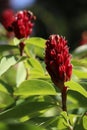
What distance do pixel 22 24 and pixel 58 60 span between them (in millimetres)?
386

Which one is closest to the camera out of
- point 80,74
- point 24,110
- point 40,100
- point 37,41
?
point 24,110

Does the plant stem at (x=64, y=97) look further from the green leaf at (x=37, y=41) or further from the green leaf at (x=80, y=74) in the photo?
the green leaf at (x=37, y=41)

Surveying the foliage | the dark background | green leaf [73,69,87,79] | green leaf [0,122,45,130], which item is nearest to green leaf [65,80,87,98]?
the foliage

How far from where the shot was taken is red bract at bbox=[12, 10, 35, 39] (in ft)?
5.20

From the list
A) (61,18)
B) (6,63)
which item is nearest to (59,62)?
(6,63)

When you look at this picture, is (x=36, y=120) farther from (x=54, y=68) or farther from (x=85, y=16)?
(x=85, y=16)

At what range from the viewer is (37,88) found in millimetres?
1244

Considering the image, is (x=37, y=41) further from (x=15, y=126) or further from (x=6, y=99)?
Answer: (x=15, y=126)

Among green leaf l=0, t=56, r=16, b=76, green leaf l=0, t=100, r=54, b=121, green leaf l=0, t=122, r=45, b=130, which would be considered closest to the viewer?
green leaf l=0, t=122, r=45, b=130

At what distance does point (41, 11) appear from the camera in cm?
996

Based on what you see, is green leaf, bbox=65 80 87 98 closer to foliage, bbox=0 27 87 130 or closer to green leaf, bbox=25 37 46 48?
foliage, bbox=0 27 87 130

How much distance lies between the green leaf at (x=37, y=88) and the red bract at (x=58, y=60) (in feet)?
0.12

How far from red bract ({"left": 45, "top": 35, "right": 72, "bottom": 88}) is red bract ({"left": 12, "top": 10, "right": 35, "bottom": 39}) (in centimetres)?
33

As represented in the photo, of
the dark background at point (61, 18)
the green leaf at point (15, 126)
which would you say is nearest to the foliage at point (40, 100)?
the green leaf at point (15, 126)
